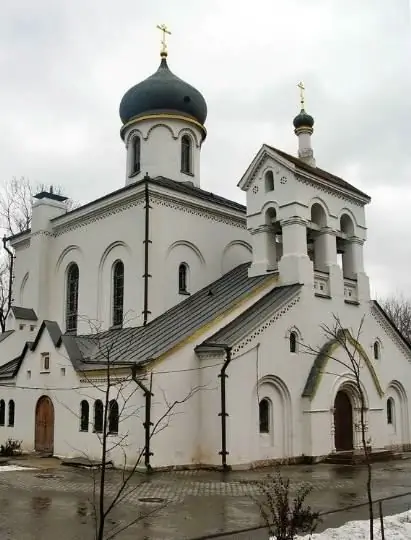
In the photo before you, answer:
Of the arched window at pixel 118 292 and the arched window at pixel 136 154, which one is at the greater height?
the arched window at pixel 136 154

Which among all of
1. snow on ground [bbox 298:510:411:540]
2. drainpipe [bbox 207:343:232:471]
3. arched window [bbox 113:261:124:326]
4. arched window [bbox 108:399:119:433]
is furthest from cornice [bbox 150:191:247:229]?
snow on ground [bbox 298:510:411:540]

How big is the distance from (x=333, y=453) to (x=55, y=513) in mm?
10673

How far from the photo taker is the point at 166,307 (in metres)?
21.8

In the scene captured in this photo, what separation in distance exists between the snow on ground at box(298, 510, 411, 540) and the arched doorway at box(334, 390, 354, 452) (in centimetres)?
1022

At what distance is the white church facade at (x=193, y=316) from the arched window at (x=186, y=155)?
6 cm

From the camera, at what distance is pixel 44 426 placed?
66.6 ft

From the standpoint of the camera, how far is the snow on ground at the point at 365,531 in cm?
886

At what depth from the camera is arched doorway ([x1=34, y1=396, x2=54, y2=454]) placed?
19947 mm

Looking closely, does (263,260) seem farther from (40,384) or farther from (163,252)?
(40,384)

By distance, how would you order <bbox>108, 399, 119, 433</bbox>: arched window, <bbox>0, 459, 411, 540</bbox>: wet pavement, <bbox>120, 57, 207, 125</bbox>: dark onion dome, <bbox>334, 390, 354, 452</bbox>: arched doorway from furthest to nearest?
<bbox>120, 57, 207, 125</bbox>: dark onion dome
<bbox>334, 390, 354, 452</bbox>: arched doorway
<bbox>108, 399, 119, 433</bbox>: arched window
<bbox>0, 459, 411, 540</bbox>: wet pavement

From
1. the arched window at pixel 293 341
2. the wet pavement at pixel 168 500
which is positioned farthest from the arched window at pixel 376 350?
the wet pavement at pixel 168 500

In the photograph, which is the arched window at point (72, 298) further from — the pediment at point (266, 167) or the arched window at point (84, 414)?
the pediment at point (266, 167)

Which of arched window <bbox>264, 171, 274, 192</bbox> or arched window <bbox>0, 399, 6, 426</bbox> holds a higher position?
arched window <bbox>264, 171, 274, 192</bbox>

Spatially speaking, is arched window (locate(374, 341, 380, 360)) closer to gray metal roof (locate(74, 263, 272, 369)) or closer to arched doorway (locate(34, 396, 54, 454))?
gray metal roof (locate(74, 263, 272, 369))
